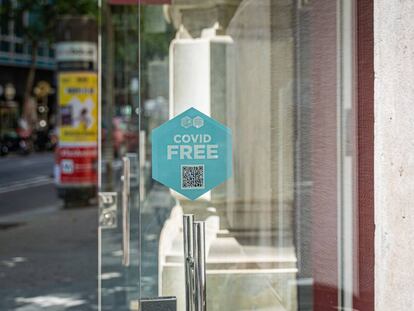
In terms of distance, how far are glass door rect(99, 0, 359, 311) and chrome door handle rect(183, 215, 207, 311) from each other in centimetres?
5

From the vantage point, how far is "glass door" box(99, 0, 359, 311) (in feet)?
9.07

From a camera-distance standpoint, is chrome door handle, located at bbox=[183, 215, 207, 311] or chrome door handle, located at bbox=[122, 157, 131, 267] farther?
chrome door handle, located at bbox=[122, 157, 131, 267]

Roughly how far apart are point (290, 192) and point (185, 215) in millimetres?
384

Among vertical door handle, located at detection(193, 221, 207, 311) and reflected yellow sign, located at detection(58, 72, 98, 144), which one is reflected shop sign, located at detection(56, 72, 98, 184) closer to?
reflected yellow sign, located at detection(58, 72, 98, 144)

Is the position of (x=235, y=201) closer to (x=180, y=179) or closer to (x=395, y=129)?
(x=180, y=179)

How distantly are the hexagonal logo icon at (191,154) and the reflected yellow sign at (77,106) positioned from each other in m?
12.8

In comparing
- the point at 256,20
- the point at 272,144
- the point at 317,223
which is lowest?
the point at 317,223

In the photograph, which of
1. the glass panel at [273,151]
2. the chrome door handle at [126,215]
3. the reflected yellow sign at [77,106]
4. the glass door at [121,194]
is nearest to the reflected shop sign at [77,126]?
the reflected yellow sign at [77,106]

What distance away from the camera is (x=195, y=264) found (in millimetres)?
2688

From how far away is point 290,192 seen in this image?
2.87 m

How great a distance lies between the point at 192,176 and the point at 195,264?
0.29 metres

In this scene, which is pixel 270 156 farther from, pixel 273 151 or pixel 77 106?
pixel 77 106

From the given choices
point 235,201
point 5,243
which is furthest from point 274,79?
point 5,243

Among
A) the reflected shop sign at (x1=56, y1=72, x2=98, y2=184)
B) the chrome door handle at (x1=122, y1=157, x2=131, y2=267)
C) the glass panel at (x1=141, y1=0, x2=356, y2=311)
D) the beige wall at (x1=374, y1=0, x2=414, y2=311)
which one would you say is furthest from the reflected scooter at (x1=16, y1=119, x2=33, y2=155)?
the beige wall at (x1=374, y1=0, x2=414, y2=311)
